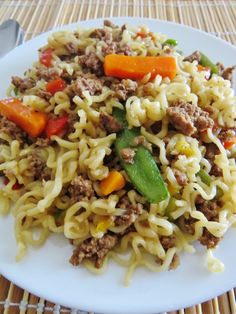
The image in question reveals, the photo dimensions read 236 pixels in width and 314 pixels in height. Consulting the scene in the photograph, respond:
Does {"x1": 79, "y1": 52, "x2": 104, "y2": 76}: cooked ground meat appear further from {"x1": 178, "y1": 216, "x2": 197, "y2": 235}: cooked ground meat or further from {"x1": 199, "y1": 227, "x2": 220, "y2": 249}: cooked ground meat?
{"x1": 199, "y1": 227, "x2": 220, "y2": 249}: cooked ground meat

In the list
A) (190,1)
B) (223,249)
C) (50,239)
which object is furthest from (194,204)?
(190,1)

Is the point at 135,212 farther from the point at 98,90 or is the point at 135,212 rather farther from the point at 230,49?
the point at 230,49

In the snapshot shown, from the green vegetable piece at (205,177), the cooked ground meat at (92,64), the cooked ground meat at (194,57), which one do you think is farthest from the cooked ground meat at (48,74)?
the green vegetable piece at (205,177)

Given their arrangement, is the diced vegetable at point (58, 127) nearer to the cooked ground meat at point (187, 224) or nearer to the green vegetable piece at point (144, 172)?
the green vegetable piece at point (144, 172)

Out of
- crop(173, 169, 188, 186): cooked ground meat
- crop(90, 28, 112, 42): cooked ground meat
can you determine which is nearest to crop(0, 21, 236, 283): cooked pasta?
crop(173, 169, 188, 186): cooked ground meat

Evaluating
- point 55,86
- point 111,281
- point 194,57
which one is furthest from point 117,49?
point 111,281

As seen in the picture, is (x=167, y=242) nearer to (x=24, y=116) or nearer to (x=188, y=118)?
(x=188, y=118)
